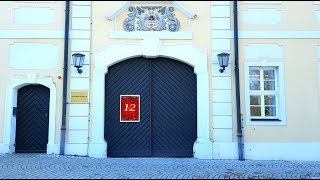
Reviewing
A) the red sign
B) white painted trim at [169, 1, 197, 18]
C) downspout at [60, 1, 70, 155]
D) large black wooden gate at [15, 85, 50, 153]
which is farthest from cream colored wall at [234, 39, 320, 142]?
large black wooden gate at [15, 85, 50, 153]

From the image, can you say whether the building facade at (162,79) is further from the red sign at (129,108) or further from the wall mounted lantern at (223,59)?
the wall mounted lantern at (223,59)

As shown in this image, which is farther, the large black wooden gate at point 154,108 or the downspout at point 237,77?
the large black wooden gate at point 154,108

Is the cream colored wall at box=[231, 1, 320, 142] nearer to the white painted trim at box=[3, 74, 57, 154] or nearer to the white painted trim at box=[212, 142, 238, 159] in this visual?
the white painted trim at box=[212, 142, 238, 159]

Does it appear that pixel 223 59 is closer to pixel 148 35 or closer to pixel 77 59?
pixel 148 35

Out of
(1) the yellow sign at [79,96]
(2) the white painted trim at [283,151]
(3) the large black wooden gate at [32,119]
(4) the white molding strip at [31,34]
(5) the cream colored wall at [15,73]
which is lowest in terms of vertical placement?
(2) the white painted trim at [283,151]

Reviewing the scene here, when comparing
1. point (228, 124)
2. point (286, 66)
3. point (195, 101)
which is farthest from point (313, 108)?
point (195, 101)

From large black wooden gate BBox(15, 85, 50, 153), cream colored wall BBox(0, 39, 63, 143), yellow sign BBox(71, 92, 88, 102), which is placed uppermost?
cream colored wall BBox(0, 39, 63, 143)

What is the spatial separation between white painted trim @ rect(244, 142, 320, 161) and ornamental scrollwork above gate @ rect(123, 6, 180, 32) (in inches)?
151

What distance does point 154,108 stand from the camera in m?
10.3

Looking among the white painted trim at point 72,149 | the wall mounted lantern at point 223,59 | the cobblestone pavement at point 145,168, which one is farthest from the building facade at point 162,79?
the cobblestone pavement at point 145,168

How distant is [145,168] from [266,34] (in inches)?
199

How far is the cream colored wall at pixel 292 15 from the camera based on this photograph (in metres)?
10.3

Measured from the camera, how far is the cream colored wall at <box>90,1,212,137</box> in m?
10.2

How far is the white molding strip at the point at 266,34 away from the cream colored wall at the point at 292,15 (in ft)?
0.39
